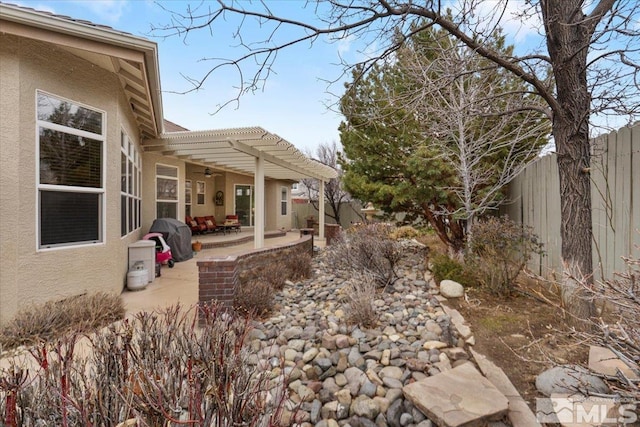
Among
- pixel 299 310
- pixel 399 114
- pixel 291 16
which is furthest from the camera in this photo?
pixel 399 114

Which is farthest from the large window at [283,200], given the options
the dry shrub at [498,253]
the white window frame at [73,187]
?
the dry shrub at [498,253]

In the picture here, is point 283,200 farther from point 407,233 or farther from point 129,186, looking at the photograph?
point 129,186

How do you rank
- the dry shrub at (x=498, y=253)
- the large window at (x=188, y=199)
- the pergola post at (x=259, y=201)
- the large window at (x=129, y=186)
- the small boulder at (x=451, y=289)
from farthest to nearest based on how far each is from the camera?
the large window at (x=188, y=199) < the pergola post at (x=259, y=201) < the large window at (x=129, y=186) < the small boulder at (x=451, y=289) < the dry shrub at (x=498, y=253)

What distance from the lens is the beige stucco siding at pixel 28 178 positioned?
12.9 ft

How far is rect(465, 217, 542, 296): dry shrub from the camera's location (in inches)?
183

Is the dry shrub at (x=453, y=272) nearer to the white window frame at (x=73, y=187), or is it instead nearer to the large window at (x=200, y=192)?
the white window frame at (x=73, y=187)

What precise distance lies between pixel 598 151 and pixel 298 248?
5.67m

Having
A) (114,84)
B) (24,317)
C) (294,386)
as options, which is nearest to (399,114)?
(114,84)

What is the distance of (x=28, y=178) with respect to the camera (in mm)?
4086

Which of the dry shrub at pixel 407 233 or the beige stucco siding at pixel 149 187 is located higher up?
the beige stucco siding at pixel 149 187

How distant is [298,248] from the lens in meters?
7.53

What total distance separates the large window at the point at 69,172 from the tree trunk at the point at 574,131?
629cm

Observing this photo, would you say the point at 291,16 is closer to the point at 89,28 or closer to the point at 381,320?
the point at 89,28

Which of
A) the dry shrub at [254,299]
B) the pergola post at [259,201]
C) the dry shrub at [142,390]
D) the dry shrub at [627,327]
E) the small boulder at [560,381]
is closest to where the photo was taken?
the dry shrub at [142,390]
